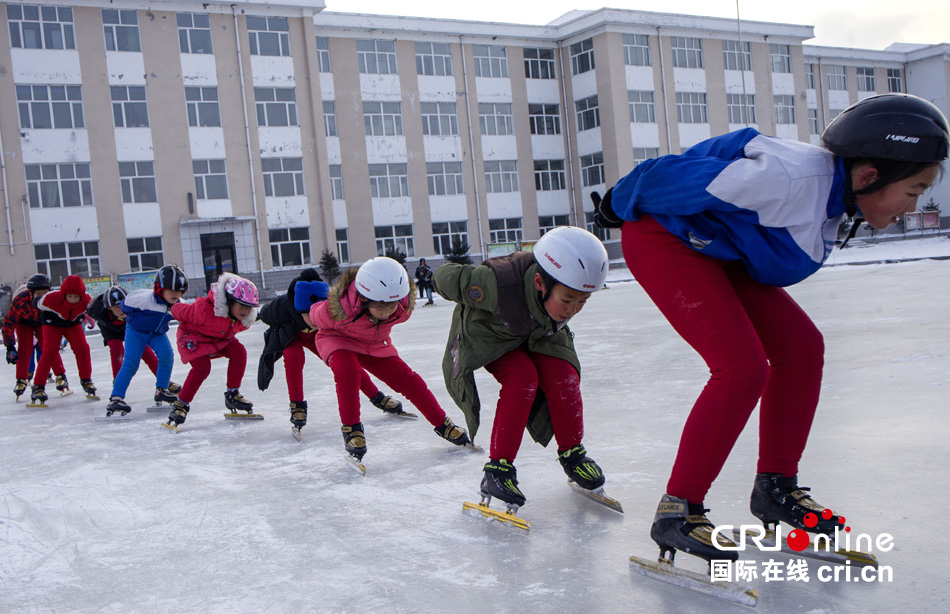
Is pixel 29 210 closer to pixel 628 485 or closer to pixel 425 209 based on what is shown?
pixel 425 209

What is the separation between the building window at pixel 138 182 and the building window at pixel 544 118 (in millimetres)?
18316

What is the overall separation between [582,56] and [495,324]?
3953 cm

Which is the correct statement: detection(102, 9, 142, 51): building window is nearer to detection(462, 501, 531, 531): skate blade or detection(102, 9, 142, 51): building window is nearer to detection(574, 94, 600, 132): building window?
detection(574, 94, 600, 132): building window

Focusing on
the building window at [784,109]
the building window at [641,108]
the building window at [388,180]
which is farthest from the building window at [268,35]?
the building window at [784,109]

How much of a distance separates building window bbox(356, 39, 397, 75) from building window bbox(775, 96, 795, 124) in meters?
22.2

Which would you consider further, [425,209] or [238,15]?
[425,209]

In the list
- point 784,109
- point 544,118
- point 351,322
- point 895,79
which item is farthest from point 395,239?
point 895,79

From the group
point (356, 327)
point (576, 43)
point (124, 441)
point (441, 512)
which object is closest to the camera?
point (441, 512)

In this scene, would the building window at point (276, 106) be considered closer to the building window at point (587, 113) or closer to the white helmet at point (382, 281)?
the building window at point (587, 113)

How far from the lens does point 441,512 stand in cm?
337

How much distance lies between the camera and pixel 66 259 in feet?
98.5

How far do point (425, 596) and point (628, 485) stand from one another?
1281 millimetres

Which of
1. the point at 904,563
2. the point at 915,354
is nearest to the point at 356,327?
the point at 904,563

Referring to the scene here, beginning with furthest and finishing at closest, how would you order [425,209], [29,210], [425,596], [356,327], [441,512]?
[425,209]
[29,210]
[356,327]
[441,512]
[425,596]
